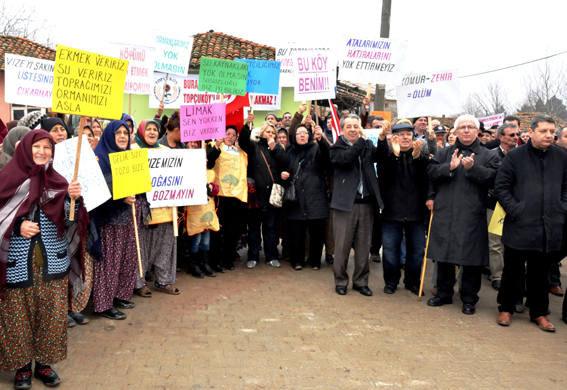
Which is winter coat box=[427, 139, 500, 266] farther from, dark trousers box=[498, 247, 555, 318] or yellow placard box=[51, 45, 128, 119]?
yellow placard box=[51, 45, 128, 119]

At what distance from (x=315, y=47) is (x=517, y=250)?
416 centimetres

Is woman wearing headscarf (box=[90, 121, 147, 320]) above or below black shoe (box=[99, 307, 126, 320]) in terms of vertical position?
above

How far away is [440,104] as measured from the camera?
783 cm

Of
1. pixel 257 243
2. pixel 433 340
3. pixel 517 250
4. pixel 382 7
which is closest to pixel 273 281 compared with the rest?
pixel 257 243

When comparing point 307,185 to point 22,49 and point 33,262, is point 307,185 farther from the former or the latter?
point 22,49

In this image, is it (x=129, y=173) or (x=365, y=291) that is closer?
(x=129, y=173)

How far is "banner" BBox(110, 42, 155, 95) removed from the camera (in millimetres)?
8617

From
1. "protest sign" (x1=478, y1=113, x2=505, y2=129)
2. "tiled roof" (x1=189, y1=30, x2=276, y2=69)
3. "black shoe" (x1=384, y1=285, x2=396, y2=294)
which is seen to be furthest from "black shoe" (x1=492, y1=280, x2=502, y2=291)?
"tiled roof" (x1=189, y1=30, x2=276, y2=69)

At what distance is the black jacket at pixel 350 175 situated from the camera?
6582 mm

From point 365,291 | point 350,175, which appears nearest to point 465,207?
point 350,175

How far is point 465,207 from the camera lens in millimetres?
6102

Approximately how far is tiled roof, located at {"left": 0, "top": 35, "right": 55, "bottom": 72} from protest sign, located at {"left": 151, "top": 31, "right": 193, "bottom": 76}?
58.8 ft

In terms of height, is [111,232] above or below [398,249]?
above

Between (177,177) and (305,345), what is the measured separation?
9.07 feet
